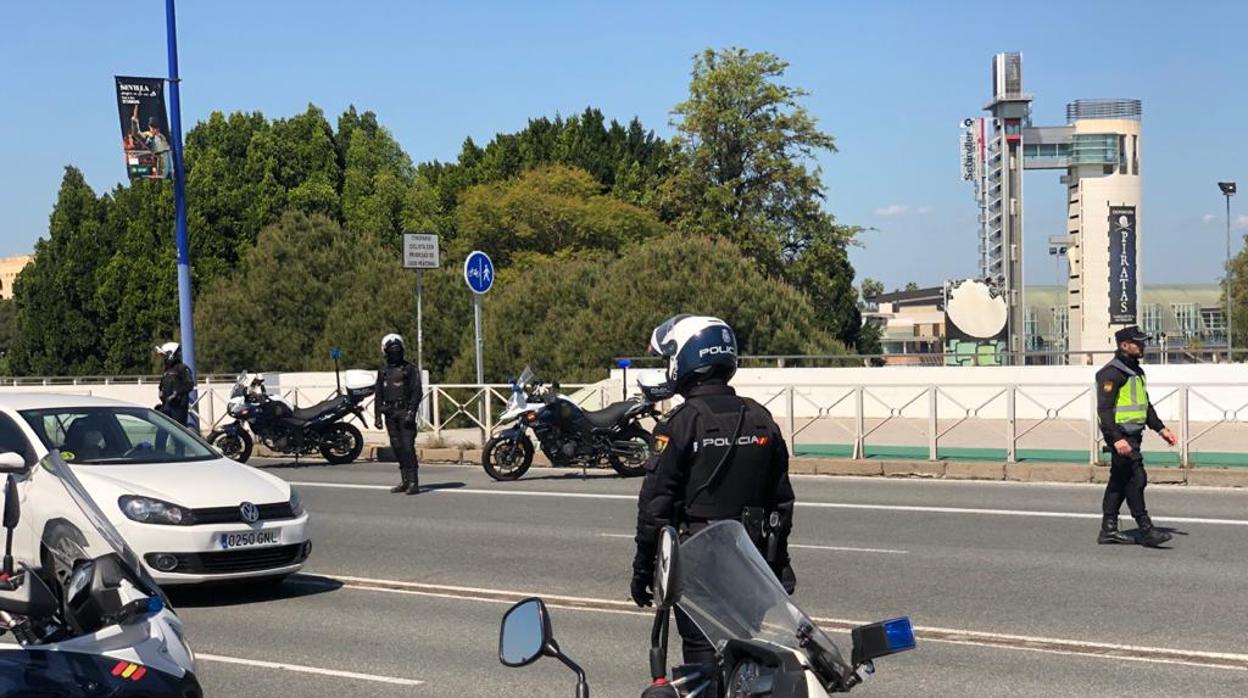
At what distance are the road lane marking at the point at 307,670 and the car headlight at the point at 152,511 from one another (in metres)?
1.39

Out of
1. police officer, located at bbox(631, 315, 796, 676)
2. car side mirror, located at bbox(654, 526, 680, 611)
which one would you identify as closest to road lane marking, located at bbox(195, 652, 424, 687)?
police officer, located at bbox(631, 315, 796, 676)

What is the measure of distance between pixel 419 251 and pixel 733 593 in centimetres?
1931

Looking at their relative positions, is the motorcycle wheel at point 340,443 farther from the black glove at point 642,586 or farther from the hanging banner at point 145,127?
the black glove at point 642,586

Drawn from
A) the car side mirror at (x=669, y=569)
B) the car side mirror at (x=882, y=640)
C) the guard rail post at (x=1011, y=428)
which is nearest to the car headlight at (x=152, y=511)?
the car side mirror at (x=669, y=569)

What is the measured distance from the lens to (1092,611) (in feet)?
29.5

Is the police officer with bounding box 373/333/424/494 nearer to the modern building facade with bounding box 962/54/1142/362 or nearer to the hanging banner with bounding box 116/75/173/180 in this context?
the hanging banner with bounding box 116/75/173/180

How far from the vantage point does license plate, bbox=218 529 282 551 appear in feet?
30.7

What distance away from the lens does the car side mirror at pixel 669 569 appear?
352cm

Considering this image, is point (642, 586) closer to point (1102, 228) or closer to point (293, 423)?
point (293, 423)

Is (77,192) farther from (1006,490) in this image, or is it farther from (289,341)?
(1006,490)

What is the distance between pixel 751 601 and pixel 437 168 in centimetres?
7364

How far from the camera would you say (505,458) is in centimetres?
1850

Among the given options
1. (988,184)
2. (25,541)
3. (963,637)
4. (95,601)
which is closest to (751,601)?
(95,601)

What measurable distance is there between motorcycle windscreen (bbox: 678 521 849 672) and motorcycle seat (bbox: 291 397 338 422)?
699 inches
